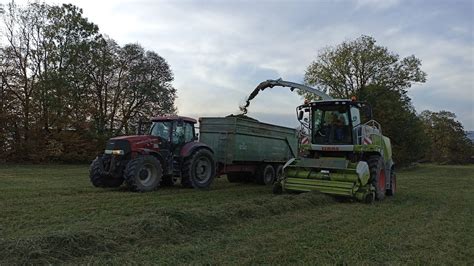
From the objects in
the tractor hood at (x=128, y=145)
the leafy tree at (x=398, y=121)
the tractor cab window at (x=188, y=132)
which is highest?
the leafy tree at (x=398, y=121)

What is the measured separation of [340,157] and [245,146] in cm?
351

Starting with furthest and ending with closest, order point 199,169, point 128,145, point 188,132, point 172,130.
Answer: point 188,132
point 199,169
point 172,130
point 128,145

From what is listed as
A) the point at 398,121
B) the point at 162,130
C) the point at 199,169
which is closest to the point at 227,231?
the point at 199,169

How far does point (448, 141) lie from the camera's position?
6831cm

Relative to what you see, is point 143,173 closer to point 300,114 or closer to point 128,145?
point 128,145

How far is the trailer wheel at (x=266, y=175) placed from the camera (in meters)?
15.2

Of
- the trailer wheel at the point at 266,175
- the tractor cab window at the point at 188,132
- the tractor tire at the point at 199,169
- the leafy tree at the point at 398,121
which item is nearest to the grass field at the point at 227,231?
the tractor tire at the point at 199,169

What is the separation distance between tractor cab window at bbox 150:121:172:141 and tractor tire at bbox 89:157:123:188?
1609 millimetres

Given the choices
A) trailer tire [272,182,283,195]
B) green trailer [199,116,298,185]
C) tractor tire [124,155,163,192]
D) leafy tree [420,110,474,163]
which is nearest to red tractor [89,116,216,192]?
tractor tire [124,155,163,192]

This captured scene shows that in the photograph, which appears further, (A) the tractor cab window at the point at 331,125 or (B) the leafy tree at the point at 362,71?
(B) the leafy tree at the point at 362,71

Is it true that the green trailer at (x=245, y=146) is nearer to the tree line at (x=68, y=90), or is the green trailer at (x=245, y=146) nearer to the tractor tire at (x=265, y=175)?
the tractor tire at (x=265, y=175)

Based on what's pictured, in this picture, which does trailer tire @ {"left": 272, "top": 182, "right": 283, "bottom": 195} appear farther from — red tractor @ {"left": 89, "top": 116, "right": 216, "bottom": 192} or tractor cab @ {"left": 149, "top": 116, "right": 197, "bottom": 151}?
tractor cab @ {"left": 149, "top": 116, "right": 197, "bottom": 151}

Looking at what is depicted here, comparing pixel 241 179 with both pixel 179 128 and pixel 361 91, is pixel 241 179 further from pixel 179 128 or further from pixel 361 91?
pixel 361 91

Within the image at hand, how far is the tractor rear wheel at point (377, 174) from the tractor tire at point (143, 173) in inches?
219
